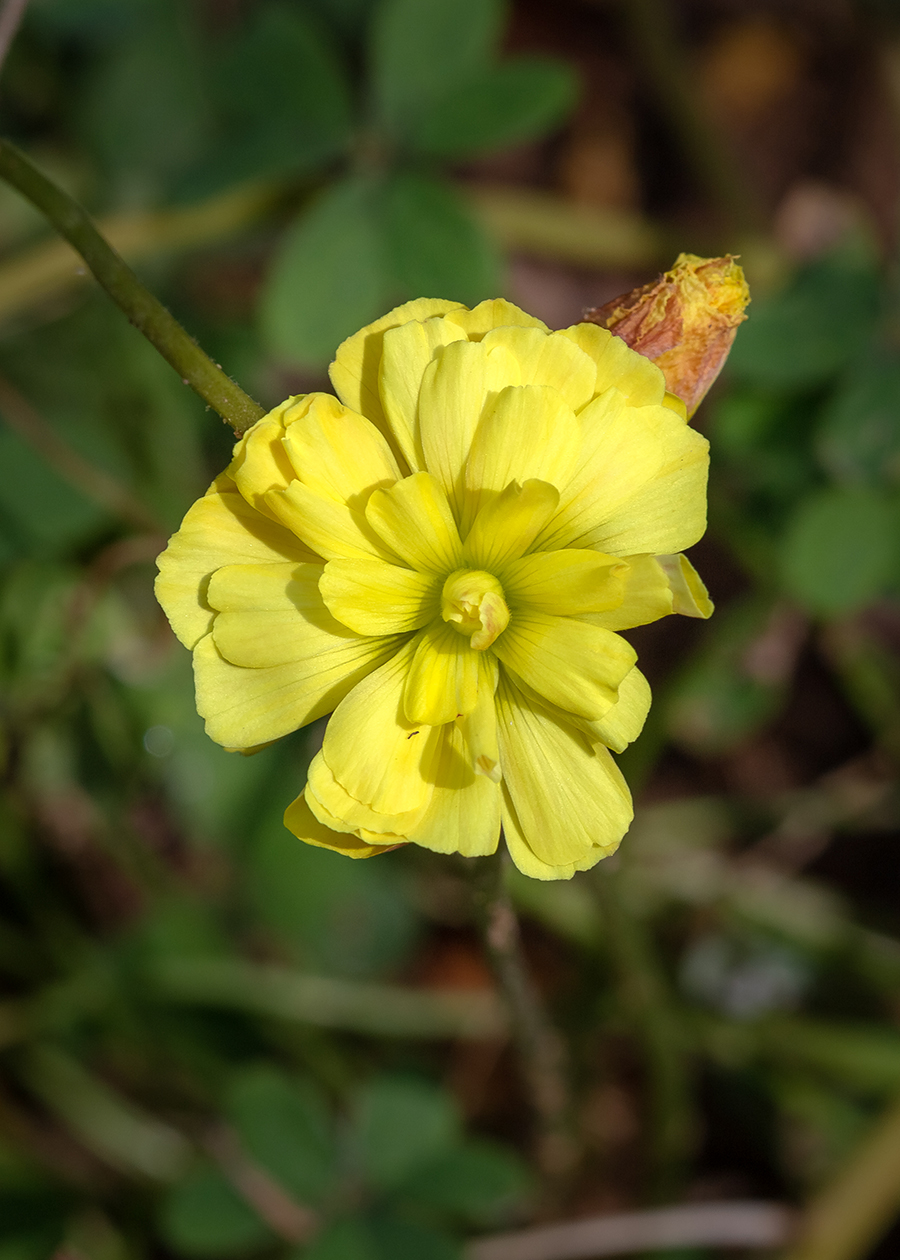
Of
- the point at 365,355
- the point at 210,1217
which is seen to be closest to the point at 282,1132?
the point at 210,1217

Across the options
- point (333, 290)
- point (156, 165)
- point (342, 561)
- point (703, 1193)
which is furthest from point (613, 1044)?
point (156, 165)

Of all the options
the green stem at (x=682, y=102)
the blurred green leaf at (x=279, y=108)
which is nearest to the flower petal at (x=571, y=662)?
the blurred green leaf at (x=279, y=108)

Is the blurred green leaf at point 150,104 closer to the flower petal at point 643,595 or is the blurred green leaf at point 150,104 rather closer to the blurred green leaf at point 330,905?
the blurred green leaf at point 330,905

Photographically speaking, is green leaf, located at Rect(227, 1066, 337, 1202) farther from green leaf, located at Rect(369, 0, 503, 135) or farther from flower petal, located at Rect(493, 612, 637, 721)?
green leaf, located at Rect(369, 0, 503, 135)

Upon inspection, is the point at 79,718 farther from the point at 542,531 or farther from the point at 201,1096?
the point at 542,531

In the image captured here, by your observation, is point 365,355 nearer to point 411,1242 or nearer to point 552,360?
point 552,360
